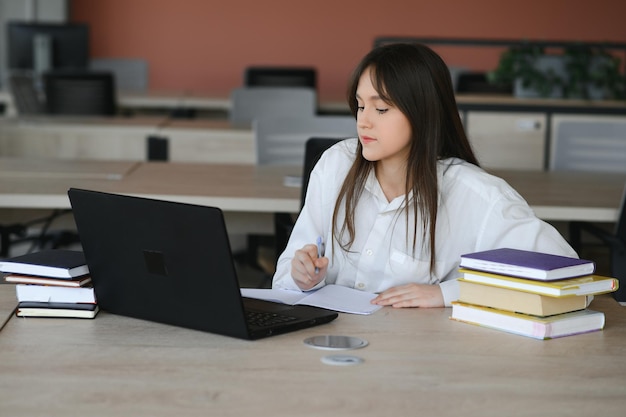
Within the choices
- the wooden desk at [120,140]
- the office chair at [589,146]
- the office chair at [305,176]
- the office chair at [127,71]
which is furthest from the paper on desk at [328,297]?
→ the office chair at [127,71]

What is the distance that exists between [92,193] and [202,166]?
221cm

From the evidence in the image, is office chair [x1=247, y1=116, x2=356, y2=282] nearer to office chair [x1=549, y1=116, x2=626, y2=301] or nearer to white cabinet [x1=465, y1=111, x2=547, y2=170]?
office chair [x1=549, y1=116, x2=626, y2=301]

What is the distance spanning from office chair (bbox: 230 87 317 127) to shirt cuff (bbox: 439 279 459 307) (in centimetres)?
358

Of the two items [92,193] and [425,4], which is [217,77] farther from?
[92,193]

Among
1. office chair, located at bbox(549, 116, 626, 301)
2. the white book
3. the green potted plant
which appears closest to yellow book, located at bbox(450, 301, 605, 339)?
the white book

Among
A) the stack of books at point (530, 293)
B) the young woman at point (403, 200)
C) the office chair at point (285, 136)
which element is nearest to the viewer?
the stack of books at point (530, 293)

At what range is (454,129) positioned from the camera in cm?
229

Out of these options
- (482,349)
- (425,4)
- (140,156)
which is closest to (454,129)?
(482,349)

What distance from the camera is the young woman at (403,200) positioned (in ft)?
7.10

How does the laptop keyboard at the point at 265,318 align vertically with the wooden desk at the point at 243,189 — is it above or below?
above

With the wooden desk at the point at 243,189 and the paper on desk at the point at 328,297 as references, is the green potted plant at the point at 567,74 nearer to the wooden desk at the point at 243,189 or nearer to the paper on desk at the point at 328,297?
the wooden desk at the point at 243,189

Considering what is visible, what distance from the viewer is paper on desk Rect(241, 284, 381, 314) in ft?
6.56

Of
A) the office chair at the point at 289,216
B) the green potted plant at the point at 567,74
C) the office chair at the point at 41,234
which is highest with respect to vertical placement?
the green potted plant at the point at 567,74

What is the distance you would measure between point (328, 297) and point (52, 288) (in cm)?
55
